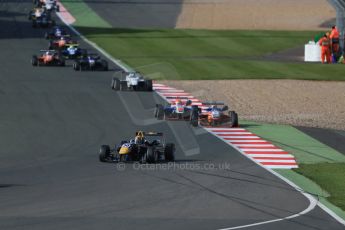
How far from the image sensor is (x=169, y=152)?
29.1 meters

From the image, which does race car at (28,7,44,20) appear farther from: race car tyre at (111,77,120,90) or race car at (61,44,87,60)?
race car tyre at (111,77,120,90)

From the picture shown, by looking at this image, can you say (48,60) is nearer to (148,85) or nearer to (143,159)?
(148,85)

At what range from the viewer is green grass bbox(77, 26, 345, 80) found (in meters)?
54.1

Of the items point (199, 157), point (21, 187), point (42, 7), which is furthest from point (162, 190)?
point (42, 7)

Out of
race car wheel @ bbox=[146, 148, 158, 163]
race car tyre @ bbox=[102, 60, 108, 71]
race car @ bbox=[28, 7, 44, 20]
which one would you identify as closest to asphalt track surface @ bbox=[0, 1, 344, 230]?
race car wheel @ bbox=[146, 148, 158, 163]

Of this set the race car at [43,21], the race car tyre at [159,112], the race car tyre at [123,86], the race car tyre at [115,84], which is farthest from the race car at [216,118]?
the race car at [43,21]

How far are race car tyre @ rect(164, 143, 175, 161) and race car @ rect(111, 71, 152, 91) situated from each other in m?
17.1

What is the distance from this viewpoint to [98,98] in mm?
44094

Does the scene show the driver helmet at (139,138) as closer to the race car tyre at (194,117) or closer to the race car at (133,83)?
the race car tyre at (194,117)

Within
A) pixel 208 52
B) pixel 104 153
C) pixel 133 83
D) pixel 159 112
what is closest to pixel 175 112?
pixel 159 112

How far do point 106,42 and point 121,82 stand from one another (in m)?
21.0

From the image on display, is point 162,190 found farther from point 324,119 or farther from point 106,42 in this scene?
point 106,42

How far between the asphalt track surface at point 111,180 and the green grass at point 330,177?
912 mm

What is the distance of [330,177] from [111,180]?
6.01 m
